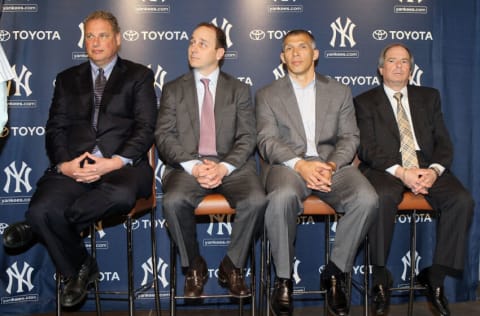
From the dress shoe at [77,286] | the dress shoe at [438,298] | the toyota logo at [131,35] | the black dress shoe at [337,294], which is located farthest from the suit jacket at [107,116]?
the dress shoe at [438,298]

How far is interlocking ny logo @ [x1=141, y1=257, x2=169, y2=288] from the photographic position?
4438 millimetres

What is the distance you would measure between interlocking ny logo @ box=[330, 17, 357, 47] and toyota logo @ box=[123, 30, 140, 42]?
4.90 ft

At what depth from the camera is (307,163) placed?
140 inches

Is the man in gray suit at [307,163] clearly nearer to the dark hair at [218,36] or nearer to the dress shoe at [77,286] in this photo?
the dark hair at [218,36]

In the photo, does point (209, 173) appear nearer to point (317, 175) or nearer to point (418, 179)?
point (317, 175)

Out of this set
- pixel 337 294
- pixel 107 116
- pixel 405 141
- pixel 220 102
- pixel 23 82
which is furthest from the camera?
pixel 23 82

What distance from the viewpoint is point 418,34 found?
4.46 meters

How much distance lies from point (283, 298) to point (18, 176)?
89.5 inches

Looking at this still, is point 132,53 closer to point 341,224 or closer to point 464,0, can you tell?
point 341,224

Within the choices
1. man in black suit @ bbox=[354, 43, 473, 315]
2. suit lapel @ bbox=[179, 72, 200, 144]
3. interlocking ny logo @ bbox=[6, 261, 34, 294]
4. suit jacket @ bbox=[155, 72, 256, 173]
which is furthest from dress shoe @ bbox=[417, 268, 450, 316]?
interlocking ny logo @ bbox=[6, 261, 34, 294]


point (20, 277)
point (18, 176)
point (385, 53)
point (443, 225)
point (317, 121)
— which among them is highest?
point (385, 53)

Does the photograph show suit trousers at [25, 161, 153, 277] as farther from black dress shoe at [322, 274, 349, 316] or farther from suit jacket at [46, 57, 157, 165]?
black dress shoe at [322, 274, 349, 316]

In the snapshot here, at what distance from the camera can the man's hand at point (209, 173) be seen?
3.48 m

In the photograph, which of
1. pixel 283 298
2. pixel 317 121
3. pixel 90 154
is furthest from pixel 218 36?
pixel 283 298
